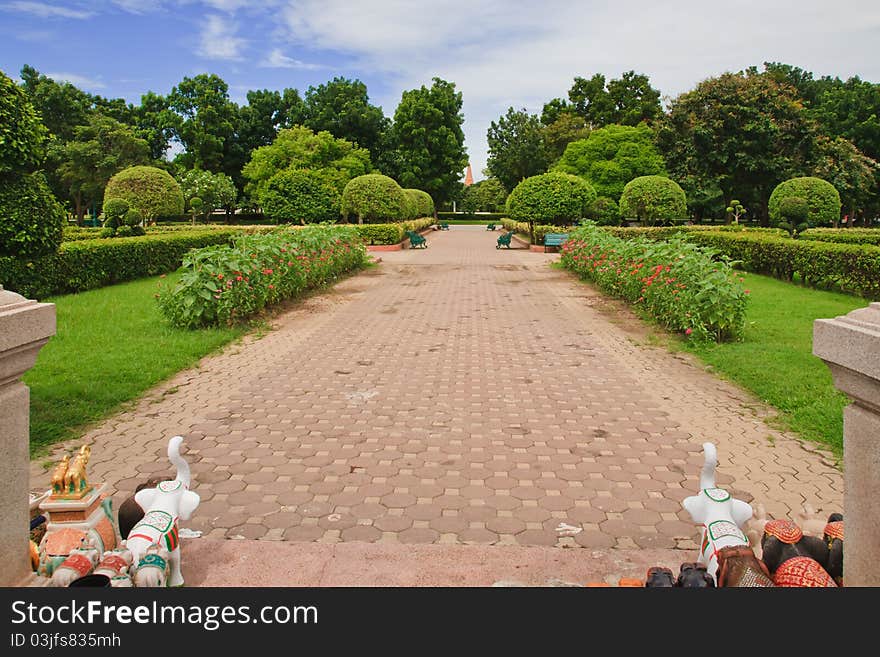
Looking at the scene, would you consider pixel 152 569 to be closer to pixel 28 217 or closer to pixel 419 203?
pixel 28 217

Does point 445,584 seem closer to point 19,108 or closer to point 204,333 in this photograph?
point 19,108

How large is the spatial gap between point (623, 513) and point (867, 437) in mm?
1723

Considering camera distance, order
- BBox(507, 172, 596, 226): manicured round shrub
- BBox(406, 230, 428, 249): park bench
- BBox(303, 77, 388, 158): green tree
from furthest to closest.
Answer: BBox(303, 77, 388, 158): green tree, BBox(406, 230, 428, 249): park bench, BBox(507, 172, 596, 226): manicured round shrub

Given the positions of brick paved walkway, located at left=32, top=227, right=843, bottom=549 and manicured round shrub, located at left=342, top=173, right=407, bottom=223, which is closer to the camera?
brick paved walkway, located at left=32, top=227, right=843, bottom=549

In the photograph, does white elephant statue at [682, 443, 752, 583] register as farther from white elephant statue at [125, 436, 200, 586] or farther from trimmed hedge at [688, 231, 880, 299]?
trimmed hedge at [688, 231, 880, 299]

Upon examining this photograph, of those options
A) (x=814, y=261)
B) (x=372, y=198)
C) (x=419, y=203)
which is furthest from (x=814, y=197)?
(x=419, y=203)

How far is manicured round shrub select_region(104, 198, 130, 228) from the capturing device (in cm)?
1914

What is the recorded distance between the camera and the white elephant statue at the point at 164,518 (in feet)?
8.52

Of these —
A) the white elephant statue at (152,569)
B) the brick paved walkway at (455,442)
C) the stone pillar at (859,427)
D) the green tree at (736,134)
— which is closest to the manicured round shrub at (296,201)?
the green tree at (736,134)

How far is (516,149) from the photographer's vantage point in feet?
183

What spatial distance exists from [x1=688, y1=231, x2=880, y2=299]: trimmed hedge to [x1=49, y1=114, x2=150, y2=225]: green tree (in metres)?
34.6

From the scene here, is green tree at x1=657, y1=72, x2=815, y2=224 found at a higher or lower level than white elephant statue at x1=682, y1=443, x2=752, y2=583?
higher

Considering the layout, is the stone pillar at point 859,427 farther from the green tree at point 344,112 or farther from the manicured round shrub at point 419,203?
the green tree at point 344,112

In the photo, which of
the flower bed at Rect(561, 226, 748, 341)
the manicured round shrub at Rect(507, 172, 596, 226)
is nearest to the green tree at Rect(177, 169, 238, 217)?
the manicured round shrub at Rect(507, 172, 596, 226)
